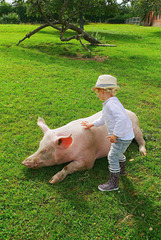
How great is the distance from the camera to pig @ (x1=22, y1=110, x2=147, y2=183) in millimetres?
4145

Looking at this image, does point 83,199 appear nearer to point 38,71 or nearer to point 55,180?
point 55,180

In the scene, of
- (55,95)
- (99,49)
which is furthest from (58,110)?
(99,49)

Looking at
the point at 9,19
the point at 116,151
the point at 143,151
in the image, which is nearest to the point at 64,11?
the point at 143,151

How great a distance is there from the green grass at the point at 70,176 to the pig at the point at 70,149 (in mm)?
207

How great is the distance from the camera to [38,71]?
33.4 ft

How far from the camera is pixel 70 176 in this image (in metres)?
4.25

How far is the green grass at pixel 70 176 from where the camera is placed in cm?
335

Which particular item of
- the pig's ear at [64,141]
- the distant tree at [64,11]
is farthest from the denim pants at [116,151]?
the distant tree at [64,11]

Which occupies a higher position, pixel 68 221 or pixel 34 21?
pixel 34 21

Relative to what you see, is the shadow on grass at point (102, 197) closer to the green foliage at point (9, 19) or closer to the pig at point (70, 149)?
the pig at point (70, 149)

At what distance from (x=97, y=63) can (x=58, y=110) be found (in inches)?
239

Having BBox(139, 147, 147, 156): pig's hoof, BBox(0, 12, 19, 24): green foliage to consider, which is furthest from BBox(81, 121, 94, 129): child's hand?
BBox(0, 12, 19, 24): green foliage

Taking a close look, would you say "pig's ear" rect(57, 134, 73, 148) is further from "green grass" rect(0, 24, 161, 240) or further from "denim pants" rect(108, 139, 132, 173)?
"denim pants" rect(108, 139, 132, 173)

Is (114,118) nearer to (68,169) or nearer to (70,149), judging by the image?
(70,149)
